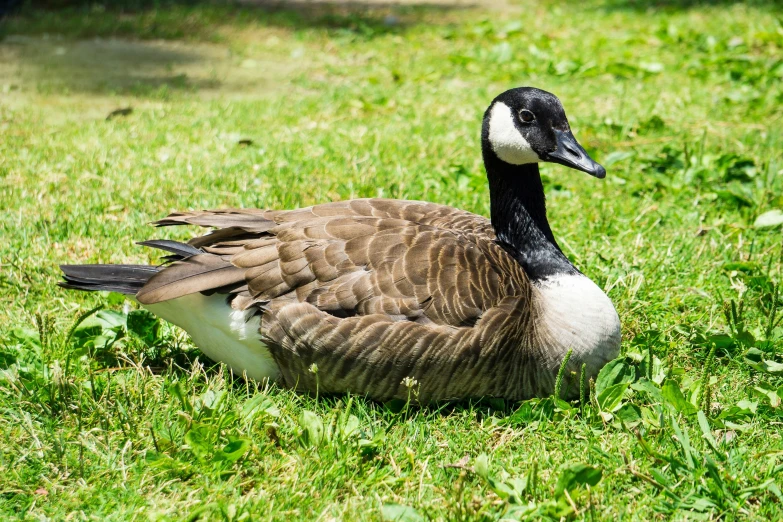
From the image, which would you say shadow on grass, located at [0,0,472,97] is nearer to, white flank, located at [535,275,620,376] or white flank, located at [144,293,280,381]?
white flank, located at [144,293,280,381]

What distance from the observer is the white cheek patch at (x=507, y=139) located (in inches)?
133

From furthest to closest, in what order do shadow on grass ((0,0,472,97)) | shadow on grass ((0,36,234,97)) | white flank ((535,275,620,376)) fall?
shadow on grass ((0,0,472,97)) → shadow on grass ((0,36,234,97)) → white flank ((535,275,620,376))

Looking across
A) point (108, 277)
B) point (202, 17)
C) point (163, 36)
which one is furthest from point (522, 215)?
point (202, 17)

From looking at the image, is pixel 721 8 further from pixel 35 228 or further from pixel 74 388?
pixel 74 388

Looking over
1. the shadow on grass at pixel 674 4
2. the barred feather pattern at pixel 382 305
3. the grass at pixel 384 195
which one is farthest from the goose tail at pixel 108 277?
the shadow on grass at pixel 674 4

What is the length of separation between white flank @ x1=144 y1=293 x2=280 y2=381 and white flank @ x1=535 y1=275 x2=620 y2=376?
3.67 ft

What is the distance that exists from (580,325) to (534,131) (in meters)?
0.83

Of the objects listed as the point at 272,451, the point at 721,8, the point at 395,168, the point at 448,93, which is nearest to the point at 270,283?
the point at 272,451

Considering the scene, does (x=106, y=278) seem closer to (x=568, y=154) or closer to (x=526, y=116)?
(x=526, y=116)

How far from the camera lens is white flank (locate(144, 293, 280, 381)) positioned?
10.4 feet

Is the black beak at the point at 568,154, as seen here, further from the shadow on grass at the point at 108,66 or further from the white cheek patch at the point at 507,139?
the shadow on grass at the point at 108,66

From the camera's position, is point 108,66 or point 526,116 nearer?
point 526,116

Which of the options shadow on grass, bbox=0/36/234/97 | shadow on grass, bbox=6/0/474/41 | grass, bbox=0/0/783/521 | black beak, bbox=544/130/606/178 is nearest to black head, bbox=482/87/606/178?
black beak, bbox=544/130/606/178

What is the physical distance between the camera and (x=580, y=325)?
3160 mm
